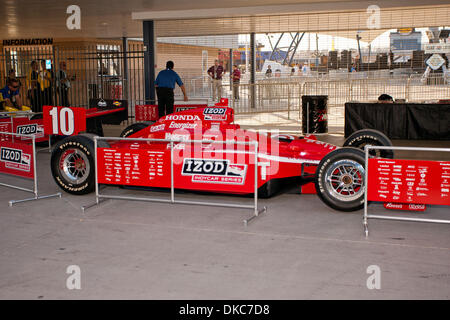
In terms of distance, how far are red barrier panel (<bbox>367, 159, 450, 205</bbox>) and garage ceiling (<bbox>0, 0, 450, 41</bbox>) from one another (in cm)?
861

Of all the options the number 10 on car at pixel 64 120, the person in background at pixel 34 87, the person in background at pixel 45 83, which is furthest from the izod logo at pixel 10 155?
the person in background at pixel 34 87

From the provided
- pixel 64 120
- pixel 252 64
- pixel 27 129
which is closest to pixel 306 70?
pixel 252 64

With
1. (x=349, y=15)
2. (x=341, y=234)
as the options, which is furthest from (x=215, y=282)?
(x=349, y=15)

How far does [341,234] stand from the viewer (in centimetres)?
601

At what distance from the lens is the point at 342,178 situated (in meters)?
6.69

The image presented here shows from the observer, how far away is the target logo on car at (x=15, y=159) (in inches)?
305

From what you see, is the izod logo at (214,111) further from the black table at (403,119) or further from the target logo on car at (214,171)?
the black table at (403,119)

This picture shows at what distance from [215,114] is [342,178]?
2686 millimetres

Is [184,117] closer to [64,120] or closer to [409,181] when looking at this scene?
[64,120]

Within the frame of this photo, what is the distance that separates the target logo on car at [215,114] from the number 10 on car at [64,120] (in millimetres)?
2187

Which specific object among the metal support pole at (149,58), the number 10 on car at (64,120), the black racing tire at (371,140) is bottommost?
the black racing tire at (371,140)

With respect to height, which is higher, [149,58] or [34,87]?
[149,58]

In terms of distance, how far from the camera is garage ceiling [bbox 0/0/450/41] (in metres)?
13.9
